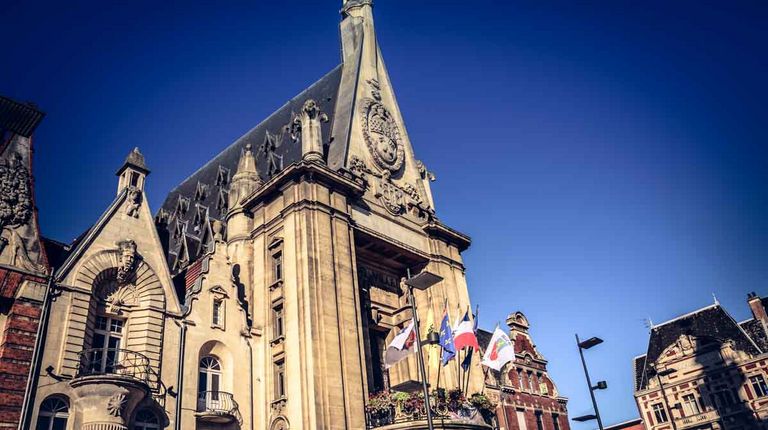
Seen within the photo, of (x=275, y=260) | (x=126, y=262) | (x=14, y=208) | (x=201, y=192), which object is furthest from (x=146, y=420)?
(x=201, y=192)

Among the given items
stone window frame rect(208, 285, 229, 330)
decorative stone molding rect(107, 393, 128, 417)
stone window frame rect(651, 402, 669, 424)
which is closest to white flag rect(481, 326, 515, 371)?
stone window frame rect(208, 285, 229, 330)

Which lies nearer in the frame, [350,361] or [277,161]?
[350,361]

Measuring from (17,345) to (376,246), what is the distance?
19895 millimetres

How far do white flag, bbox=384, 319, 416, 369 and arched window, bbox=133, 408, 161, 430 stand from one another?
1062cm

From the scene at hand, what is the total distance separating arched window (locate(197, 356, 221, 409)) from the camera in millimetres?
27047

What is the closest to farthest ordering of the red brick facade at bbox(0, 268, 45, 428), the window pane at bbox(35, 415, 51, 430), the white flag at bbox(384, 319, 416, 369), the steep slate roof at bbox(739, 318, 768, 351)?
the red brick facade at bbox(0, 268, 45, 428) → the window pane at bbox(35, 415, 51, 430) → the white flag at bbox(384, 319, 416, 369) → the steep slate roof at bbox(739, 318, 768, 351)

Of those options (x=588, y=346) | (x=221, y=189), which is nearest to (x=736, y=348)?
(x=588, y=346)

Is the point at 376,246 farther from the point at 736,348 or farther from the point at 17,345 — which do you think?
the point at 736,348

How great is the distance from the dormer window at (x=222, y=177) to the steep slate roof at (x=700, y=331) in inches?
2012

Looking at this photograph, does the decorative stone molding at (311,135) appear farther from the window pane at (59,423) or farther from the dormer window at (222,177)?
the window pane at (59,423)

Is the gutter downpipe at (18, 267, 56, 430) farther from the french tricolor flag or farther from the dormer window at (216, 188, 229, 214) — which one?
the dormer window at (216, 188, 229, 214)

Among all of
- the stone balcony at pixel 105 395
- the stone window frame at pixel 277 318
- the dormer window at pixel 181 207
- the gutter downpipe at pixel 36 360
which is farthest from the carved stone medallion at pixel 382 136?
the gutter downpipe at pixel 36 360

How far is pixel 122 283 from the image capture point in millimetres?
27266

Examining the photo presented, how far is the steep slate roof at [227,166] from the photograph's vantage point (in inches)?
1639
